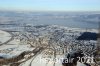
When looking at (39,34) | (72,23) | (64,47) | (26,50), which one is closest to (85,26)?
(72,23)

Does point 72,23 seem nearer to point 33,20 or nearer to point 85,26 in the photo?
point 85,26

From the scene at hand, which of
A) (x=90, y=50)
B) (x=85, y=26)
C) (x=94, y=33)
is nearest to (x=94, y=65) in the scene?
(x=90, y=50)

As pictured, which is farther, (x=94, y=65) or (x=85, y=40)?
(x=85, y=40)

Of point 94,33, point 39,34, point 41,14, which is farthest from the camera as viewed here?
point 41,14

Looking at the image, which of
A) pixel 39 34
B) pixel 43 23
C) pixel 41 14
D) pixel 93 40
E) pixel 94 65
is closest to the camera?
pixel 94 65

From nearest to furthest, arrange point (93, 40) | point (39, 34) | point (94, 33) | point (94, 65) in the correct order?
point (94, 65), point (93, 40), point (94, 33), point (39, 34)

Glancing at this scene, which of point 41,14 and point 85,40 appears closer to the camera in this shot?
point 85,40

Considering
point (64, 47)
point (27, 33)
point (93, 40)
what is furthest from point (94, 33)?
point (27, 33)

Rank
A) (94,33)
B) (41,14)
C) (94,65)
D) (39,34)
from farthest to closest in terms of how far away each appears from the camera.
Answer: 1. (41,14)
2. (39,34)
3. (94,33)
4. (94,65)

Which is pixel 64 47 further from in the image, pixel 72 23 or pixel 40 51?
pixel 72 23
